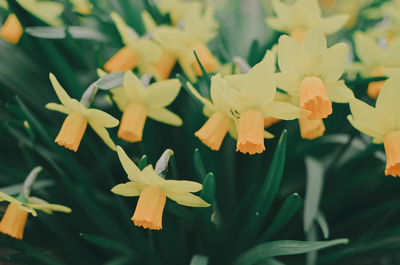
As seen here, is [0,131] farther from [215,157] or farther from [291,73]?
[291,73]

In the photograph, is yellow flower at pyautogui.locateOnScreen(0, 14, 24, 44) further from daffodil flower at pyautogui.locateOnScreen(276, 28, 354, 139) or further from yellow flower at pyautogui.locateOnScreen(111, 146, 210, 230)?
daffodil flower at pyautogui.locateOnScreen(276, 28, 354, 139)

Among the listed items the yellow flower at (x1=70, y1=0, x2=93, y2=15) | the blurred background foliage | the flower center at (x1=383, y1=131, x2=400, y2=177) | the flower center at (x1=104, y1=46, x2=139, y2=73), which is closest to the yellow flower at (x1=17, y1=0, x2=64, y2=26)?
the blurred background foliage

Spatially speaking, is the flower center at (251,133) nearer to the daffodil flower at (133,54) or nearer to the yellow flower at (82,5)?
the daffodil flower at (133,54)

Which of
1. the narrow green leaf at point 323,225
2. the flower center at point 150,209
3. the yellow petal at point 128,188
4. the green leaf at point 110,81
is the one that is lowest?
the narrow green leaf at point 323,225

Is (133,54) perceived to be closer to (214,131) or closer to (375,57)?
(214,131)

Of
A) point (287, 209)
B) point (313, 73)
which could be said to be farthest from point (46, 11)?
point (287, 209)

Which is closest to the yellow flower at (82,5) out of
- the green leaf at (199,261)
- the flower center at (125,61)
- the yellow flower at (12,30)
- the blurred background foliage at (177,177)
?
the blurred background foliage at (177,177)
